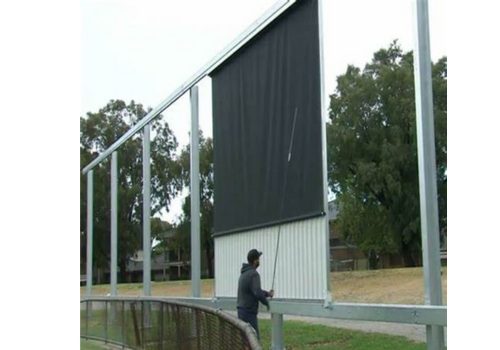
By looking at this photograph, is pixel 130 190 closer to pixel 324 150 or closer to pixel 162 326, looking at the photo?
pixel 162 326

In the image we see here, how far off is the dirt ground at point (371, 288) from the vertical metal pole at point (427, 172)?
13799 millimetres

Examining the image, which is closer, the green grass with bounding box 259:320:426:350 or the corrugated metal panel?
the corrugated metal panel

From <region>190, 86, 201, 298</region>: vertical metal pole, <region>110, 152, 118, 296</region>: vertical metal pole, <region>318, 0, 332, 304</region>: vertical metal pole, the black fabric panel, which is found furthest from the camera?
<region>110, 152, 118, 296</region>: vertical metal pole

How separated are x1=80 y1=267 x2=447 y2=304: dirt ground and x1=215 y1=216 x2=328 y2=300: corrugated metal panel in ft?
30.3

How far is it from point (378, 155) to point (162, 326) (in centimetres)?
3166

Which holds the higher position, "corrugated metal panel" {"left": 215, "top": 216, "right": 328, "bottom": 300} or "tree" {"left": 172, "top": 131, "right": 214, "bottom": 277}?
"tree" {"left": 172, "top": 131, "right": 214, "bottom": 277}

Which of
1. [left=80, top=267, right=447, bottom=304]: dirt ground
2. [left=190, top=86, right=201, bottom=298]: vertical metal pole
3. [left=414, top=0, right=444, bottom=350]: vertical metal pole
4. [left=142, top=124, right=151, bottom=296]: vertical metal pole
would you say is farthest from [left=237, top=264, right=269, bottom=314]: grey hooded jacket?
[left=80, top=267, right=447, bottom=304]: dirt ground

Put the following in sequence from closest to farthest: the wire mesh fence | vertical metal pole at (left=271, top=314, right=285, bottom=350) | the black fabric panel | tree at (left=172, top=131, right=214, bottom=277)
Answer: the wire mesh fence → the black fabric panel → vertical metal pole at (left=271, top=314, right=285, bottom=350) → tree at (left=172, top=131, right=214, bottom=277)

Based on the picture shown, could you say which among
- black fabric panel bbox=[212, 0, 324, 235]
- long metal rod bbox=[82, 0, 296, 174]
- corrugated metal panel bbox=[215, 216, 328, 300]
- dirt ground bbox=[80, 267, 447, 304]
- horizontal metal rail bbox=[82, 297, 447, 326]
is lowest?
dirt ground bbox=[80, 267, 447, 304]

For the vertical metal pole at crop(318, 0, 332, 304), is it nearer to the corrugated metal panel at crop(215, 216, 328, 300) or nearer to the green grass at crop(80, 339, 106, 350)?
the corrugated metal panel at crop(215, 216, 328, 300)

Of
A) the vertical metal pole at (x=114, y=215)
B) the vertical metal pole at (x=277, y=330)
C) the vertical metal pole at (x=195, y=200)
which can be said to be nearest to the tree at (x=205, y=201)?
the vertical metal pole at (x=114, y=215)

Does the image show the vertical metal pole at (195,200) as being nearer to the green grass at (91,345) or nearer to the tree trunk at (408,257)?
the green grass at (91,345)

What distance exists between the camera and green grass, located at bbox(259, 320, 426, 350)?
45.2 ft

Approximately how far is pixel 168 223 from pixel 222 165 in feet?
104
